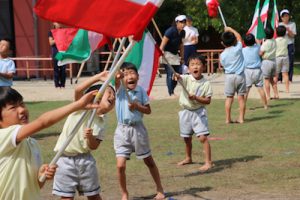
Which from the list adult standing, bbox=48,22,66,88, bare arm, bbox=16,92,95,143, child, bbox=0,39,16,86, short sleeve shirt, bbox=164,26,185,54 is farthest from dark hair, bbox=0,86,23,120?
adult standing, bbox=48,22,66,88

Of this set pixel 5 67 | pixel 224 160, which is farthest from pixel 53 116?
pixel 5 67

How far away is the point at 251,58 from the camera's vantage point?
12.9m

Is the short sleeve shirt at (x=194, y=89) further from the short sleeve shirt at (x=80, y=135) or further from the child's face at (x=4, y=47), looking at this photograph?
the child's face at (x=4, y=47)

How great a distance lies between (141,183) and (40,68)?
1561cm

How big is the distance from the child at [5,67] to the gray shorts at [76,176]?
444cm

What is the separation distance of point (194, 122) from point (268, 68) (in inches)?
260

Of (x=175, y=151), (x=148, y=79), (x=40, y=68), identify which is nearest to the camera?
(x=148, y=79)

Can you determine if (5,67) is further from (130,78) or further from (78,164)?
(78,164)

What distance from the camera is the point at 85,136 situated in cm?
507

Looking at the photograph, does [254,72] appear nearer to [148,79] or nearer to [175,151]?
[175,151]

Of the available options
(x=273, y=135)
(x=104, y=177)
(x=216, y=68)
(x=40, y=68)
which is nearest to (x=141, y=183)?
(x=104, y=177)

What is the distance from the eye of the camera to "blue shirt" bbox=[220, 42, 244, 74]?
11.7 meters

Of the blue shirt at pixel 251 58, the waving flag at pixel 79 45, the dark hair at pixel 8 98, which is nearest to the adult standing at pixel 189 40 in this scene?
the blue shirt at pixel 251 58

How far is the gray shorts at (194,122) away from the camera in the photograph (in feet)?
26.3
